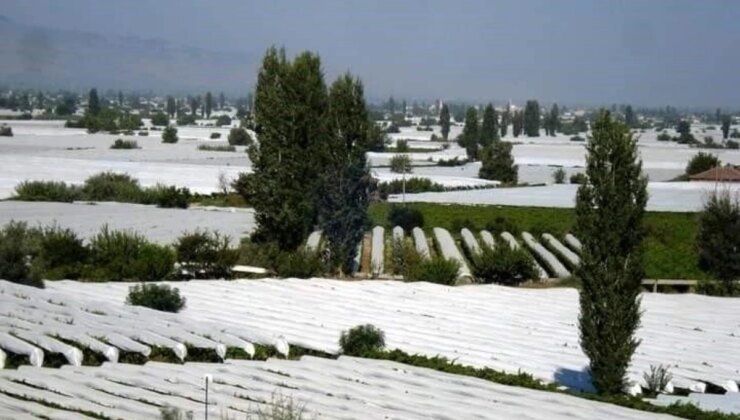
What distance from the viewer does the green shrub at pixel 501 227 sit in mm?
36022

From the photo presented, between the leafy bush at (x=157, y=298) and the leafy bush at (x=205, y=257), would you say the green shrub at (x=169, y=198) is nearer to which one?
the leafy bush at (x=205, y=257)

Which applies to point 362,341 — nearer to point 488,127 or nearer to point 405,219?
point 405,219

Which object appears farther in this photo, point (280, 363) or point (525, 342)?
point (525, 342)

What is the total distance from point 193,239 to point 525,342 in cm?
914

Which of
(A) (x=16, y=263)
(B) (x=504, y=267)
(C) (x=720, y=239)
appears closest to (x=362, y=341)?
(A) (x=16, y=263)

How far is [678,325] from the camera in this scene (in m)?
18.4

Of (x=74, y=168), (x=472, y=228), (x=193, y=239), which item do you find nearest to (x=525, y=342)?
(x=193, y=239)

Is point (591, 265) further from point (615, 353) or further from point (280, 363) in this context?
point (280, 363)

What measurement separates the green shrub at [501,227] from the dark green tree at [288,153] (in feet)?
39.1

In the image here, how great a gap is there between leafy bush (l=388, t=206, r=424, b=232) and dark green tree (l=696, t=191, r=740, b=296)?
34.0ft

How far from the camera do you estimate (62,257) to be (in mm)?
21891

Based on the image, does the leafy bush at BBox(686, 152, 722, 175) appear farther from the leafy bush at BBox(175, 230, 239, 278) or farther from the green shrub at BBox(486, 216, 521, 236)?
the leafy bush at BBox(175, 230, 239, 278)

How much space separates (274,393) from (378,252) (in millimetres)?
18407

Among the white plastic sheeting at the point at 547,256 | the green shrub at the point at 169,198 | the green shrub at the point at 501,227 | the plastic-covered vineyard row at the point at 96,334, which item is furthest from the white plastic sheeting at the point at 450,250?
the green shrub at the point at 169,198
